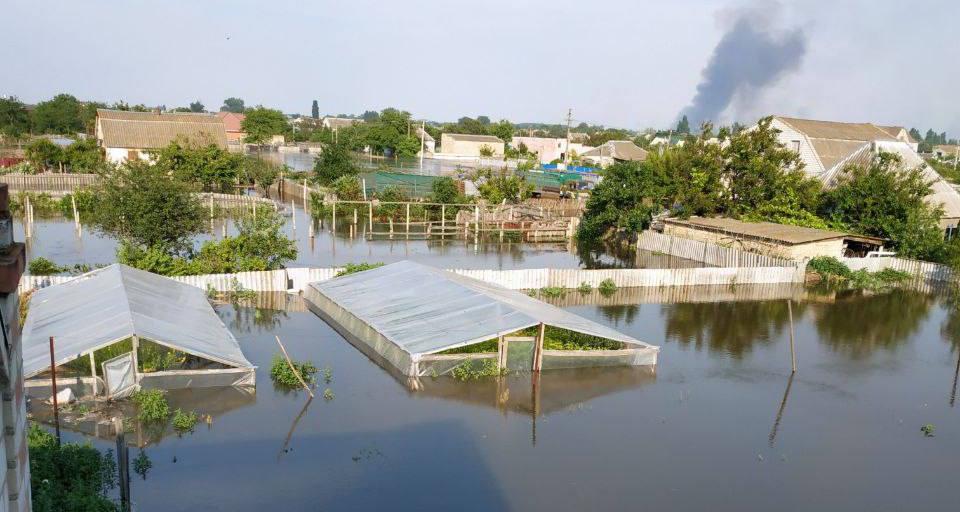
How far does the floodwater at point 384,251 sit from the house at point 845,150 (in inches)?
430

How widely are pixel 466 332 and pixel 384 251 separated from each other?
1624 centimetres

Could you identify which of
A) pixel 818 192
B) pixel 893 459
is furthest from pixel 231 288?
pixel 818 192

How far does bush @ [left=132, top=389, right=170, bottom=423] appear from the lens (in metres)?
13.0

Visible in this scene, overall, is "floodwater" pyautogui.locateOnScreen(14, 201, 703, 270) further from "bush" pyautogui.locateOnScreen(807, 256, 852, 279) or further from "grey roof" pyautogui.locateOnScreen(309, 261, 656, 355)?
"grey roof" pyautogui.locateOnScreen(309, 261, 656, 355)

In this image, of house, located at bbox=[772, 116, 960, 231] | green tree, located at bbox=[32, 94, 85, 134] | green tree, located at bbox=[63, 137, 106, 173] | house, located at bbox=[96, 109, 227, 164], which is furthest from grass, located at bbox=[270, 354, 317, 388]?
green tree, located at bbox=[32, 94, 85, 134]

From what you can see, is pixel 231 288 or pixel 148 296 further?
pixel 231 288

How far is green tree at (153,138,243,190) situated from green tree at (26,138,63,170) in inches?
401

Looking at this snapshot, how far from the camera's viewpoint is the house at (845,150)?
3525 cm

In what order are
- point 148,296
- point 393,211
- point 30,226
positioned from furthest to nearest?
point 393,211
point 30,226
point 148,296

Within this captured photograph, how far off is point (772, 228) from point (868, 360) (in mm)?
→ 12992

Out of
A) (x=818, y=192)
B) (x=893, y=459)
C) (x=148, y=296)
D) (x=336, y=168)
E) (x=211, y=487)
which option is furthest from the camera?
(x=336, y=168)

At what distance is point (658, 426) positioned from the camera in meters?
14.2

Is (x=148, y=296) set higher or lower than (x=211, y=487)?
higher

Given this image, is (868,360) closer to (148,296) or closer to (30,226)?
(148,296)
